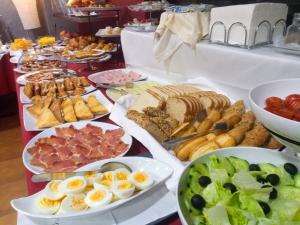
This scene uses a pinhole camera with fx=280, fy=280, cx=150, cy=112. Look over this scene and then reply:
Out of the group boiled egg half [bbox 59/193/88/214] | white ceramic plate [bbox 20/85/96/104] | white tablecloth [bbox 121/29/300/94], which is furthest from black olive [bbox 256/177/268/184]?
white ceramic plate [bbox 20/85/96/104]

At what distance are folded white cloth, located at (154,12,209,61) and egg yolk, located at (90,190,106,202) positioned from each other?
2.74ft

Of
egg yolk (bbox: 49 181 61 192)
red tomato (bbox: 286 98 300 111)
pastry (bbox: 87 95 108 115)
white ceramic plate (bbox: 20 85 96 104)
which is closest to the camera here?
red tomato (bbox: 286 98 300 111)

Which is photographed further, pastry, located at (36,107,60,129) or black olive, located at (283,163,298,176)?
pastry, located at (36,107,60,129)

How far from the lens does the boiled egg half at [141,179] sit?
0.66 m

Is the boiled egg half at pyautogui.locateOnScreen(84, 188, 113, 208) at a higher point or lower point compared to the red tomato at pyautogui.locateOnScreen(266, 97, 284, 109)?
lower

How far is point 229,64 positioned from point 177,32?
1.09 feet

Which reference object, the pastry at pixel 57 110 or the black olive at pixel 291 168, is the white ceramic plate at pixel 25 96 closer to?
the pastry at pixel 57 110

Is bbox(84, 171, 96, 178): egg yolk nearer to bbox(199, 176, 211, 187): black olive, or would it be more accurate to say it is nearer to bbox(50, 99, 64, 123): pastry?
bbox(199, 176, 211, 187): black olive

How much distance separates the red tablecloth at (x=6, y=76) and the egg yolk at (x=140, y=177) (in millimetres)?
2319

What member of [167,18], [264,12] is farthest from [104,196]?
[167,18]

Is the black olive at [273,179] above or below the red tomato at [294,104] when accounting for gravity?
below

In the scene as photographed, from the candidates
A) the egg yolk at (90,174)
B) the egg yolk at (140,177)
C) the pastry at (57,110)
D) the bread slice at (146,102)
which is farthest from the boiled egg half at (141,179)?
the pastry at (57,110)

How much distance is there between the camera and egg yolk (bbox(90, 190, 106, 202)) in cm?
62

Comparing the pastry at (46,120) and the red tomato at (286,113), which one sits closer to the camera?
the red tomato at (286,113)
